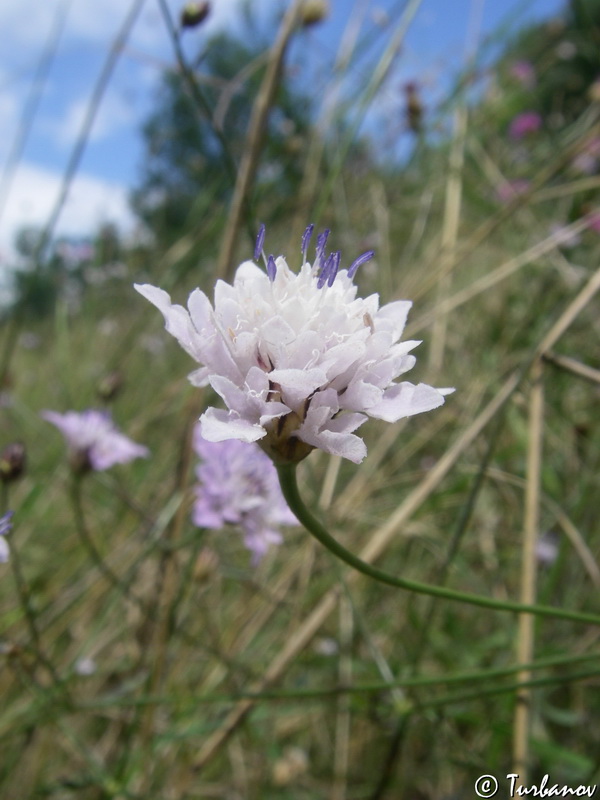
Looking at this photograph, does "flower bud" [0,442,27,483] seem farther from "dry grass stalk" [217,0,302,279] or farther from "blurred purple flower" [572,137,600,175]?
"blurred purple flower" [572,137,600,175]

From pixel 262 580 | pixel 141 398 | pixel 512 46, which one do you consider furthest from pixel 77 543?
pixel 512 46

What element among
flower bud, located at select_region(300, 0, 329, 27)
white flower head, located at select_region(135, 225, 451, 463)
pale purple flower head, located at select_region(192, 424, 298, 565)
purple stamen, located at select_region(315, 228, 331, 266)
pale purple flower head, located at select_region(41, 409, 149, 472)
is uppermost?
flower bud, located at select_region(300, 0, 329, 27)

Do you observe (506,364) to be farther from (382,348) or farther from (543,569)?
(382,348)

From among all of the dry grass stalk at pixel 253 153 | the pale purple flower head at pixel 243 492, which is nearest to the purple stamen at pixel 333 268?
the pale purple flower head at pixel 243 492

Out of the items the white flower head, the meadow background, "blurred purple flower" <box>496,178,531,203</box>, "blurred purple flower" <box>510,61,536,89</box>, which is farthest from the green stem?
"blurred purple flower" <box>510,61,536,89</box>

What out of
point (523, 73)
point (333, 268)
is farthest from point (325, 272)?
point (523, 73)

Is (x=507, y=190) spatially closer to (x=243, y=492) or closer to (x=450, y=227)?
(x=450, y=227)

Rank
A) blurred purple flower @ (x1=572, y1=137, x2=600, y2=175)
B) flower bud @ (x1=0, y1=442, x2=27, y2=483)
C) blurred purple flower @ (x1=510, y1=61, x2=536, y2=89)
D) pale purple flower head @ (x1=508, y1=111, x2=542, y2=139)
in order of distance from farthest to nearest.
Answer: pale purple flower head @ (x1=508, y1=111, x2=542, y2=139) < blurred purple flower @ (x1=510, y1=61, x2=536, y2=89) < blurred purple flower @ (x1=572, y1=137, x2=600, y2=175) < flower bud @ (x1=0, y1=442, x2=27, y2=483)
